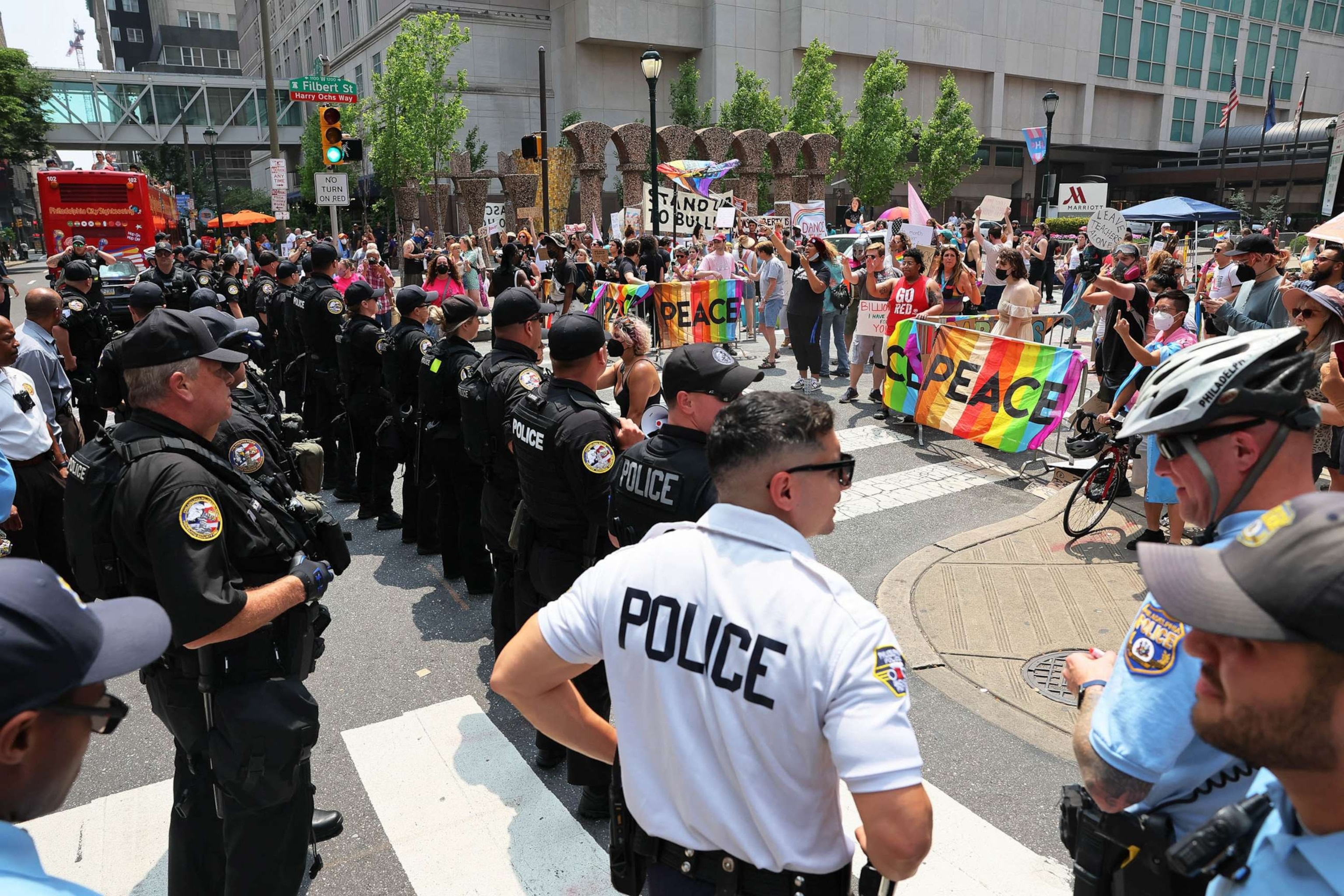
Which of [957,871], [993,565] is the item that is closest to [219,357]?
[957,871]

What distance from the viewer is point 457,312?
6.16m

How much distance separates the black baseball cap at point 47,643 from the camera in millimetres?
1271

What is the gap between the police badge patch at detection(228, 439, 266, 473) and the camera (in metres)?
3.73

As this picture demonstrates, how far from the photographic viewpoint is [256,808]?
9.84 ft

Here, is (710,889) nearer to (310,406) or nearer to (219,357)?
(219,357)

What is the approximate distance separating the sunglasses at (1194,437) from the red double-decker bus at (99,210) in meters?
30.0

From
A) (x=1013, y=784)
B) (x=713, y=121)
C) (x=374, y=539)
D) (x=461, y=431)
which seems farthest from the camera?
(x=713, y=121)

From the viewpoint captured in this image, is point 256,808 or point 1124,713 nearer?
point 1124,713

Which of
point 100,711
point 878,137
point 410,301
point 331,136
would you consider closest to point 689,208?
→ point 331,136

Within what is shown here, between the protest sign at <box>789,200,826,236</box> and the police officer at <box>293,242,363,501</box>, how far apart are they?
41.6 feet

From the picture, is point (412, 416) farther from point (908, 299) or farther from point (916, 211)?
point (916, 211)

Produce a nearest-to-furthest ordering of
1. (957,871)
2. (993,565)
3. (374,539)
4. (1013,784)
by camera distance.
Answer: (957,871) → (1013,784) → (993,565) → (374,539)

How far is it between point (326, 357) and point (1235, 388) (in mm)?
8198

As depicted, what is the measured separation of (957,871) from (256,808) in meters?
2.70
